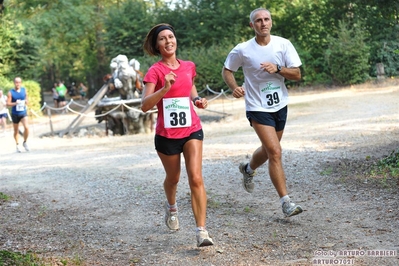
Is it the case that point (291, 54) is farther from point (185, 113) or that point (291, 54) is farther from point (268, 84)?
point (185, 113)

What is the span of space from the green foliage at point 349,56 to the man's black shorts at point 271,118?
72.2 ft

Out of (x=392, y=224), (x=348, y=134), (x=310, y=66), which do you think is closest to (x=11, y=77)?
(x=310, y=66)

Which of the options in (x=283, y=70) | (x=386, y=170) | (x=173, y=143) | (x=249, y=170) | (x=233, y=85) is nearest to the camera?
(x=173, y=143)

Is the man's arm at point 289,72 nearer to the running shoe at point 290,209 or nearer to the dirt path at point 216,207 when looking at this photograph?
the running shoe at point 290,209

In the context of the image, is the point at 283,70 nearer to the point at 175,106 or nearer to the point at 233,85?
the point at 233,85

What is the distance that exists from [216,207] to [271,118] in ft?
4.16

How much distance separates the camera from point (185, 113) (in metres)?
5.11

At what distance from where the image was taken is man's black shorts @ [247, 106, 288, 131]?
19.6ft

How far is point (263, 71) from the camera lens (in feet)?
19.7

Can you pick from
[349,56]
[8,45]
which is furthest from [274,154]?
[8,45]

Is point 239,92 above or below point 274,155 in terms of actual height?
above

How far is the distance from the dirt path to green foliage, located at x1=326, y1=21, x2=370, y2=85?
14045 millimetres

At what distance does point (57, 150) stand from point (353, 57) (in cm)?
1633

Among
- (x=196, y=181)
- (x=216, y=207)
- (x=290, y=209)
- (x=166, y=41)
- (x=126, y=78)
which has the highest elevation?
(x=166, y=41)
